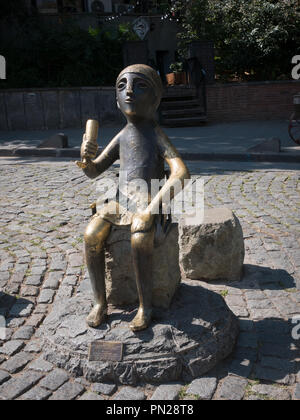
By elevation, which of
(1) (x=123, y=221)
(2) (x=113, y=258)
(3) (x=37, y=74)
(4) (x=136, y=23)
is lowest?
(2) (x=113, y=258)

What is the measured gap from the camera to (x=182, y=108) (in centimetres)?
1426

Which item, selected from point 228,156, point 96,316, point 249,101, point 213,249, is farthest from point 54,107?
point 96,316

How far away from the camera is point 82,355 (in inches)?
116

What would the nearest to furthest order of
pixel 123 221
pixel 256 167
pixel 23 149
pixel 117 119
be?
pixel 123 221
pixel 256 167
pixel 23 149
pixel 117 119

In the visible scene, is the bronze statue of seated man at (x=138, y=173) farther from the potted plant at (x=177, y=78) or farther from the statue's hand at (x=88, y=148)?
the potted plant at (x=177, y=78)

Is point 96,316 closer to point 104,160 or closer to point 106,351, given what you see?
point 106,351

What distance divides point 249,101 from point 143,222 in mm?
12350

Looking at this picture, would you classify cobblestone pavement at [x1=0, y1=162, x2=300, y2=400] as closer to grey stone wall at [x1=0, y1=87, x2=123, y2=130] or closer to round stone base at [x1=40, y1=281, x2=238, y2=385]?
round stone base at [x1=40, y1=281, x2=238, y2=385]

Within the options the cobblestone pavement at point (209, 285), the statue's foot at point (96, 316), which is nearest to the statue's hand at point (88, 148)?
the statue's foot at point (96, 316)

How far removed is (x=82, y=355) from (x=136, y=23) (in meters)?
15.7

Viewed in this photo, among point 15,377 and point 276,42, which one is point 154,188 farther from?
point 276,42

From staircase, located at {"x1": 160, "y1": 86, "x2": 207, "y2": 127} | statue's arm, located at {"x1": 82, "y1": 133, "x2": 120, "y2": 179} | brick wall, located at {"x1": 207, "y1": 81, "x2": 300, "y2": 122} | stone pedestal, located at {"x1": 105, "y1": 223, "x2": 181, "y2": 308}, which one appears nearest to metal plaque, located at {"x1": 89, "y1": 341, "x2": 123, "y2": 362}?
stone pedestal, located at {"x1": 105, "y1": 223, "x2": 181, "y2": 308}

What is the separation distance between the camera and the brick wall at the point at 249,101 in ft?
46.4

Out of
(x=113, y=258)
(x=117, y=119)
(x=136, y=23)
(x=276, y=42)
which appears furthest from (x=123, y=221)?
(x=136, y=23)
